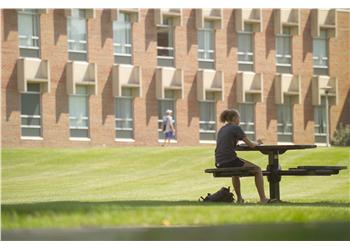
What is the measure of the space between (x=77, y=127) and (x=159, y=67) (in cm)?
524

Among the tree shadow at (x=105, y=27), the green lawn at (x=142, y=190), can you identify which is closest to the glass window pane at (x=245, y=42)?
the tree shadow at (x=105, y=27)

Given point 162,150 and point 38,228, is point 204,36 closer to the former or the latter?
point 162,150

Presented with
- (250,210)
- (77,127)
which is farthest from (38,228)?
(77,127)

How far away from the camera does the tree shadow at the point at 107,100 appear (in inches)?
2122

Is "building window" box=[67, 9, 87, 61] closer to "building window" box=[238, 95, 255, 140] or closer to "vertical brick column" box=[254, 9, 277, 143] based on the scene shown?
"building window" box=[238, 95, 255, 140]

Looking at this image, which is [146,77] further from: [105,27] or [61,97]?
[61,97]

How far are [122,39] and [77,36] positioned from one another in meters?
2.70

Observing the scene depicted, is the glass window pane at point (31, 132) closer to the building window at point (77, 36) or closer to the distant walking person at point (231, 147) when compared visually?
the building window at point (77, 36)

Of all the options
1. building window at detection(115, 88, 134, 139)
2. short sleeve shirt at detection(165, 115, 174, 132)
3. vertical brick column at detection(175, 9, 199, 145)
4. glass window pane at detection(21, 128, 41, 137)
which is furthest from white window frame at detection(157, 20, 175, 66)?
glass window pane at detection(21, 128, 41, 137)

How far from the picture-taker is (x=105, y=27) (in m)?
54.0

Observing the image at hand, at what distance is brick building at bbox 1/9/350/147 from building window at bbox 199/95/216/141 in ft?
0.16

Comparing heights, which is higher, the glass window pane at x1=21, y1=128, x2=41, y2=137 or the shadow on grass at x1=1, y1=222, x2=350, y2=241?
the glass window pane at x1=21, y1=128, x2=41, y2=137

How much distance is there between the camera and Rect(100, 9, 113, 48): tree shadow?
53750mm

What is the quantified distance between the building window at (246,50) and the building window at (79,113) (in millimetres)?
9821
